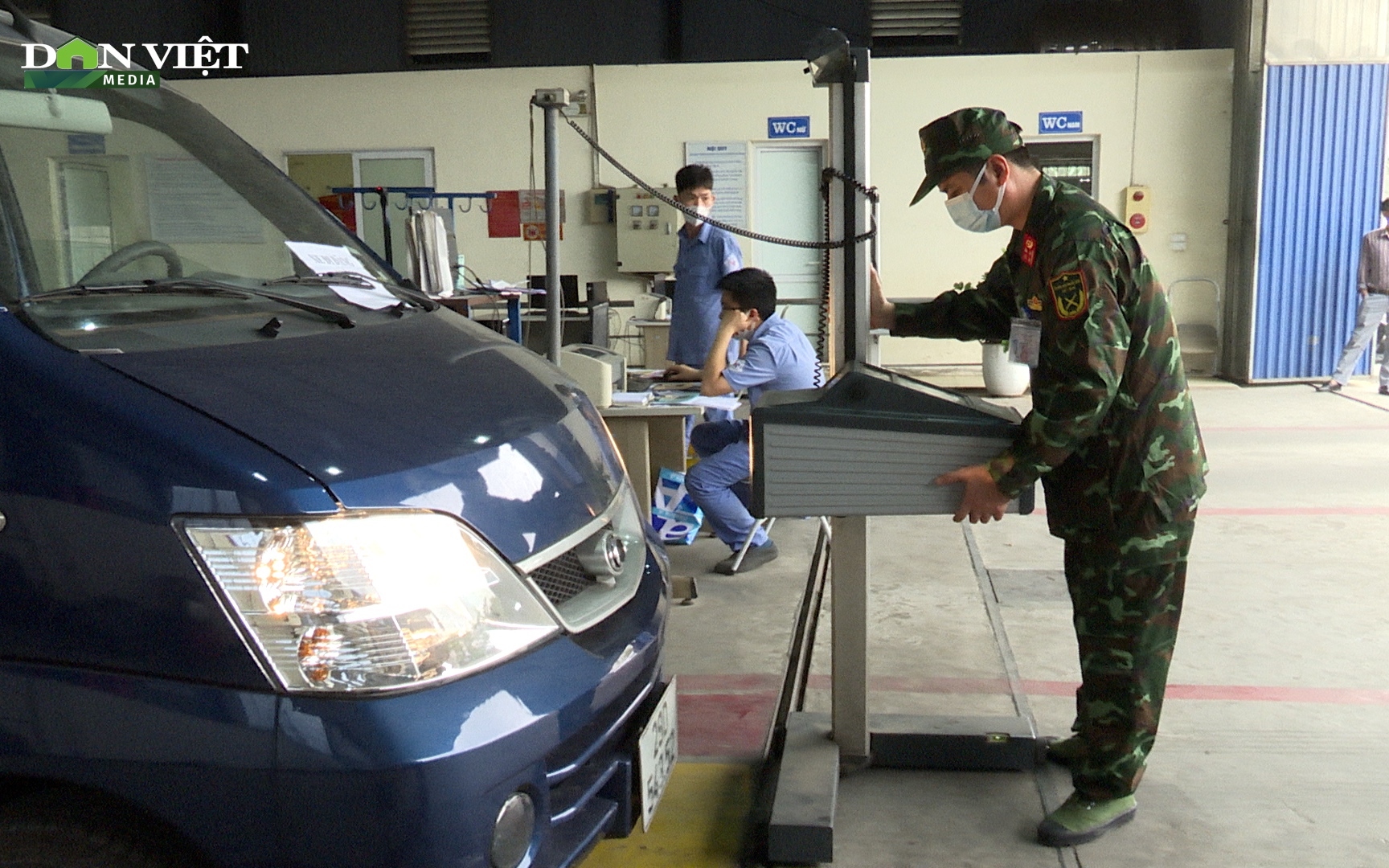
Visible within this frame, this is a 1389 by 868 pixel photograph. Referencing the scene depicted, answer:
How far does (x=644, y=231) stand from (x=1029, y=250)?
862cm

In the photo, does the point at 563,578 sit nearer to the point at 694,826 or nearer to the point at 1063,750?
the point at 694,826

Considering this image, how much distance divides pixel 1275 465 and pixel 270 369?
269 inches

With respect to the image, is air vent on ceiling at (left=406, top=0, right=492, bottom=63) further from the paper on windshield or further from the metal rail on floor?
the paper on windshield

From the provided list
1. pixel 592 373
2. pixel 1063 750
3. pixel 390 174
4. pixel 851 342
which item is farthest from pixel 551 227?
pixel 390 174

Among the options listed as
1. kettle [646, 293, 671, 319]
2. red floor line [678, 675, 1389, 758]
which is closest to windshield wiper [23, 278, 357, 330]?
red floor line [678, 675, 1389, 758]

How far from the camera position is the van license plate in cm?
201

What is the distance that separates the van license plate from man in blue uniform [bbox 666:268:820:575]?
259 cm

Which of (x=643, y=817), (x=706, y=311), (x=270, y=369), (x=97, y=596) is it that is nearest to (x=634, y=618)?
(x=643, y=817)

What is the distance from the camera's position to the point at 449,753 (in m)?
1.55

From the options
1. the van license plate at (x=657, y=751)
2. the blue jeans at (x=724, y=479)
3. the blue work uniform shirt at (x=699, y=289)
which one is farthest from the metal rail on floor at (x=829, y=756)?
the blue work uniform shirt at (x=699, y=289)

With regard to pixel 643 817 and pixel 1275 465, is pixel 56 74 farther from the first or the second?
pixel 1275 465

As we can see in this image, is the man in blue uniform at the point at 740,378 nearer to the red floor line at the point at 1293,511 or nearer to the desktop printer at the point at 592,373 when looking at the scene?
the desktop printer at the point at 592,373

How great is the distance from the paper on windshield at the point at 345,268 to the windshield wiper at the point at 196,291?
0.13 meters

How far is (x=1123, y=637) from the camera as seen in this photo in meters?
2.63
